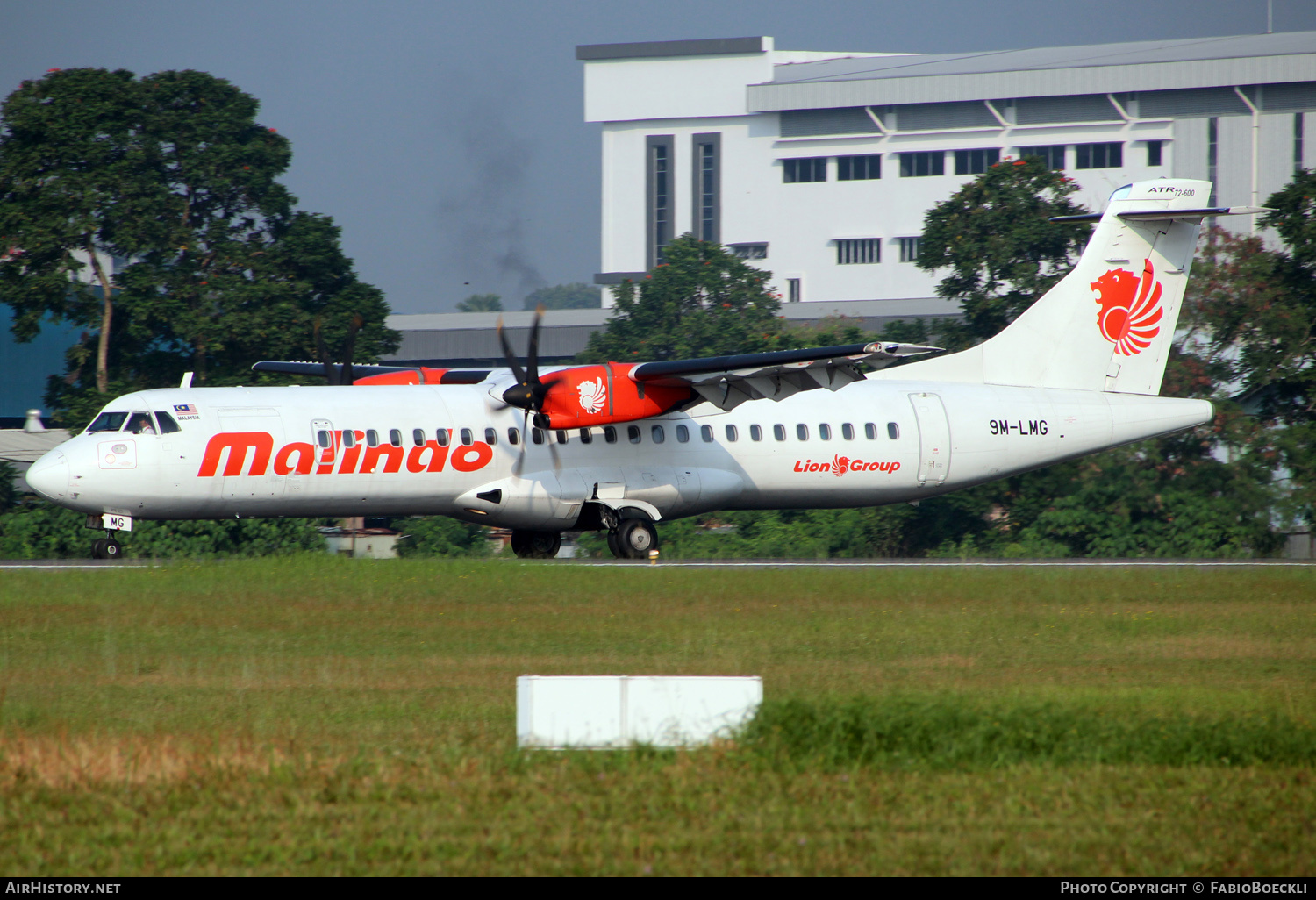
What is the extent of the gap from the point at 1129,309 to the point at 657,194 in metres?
90.0

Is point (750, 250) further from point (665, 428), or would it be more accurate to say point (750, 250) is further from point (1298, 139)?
point (665, 428)

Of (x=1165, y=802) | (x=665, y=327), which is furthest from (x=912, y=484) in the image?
(x=665, y=327)

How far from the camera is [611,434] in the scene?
992 inches

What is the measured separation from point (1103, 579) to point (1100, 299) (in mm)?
8109

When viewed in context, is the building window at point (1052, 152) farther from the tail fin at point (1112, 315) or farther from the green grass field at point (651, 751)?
the green grass field at point (651, 751)

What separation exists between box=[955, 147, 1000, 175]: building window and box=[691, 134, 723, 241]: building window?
19.5 m

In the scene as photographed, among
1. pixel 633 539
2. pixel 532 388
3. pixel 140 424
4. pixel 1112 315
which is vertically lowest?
pixel 633 539

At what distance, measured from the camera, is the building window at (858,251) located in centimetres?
10575

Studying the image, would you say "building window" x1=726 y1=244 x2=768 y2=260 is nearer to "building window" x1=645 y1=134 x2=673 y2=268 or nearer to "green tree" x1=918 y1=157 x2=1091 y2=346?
"building window" x1=645 y1=134 x2=673 y2=268

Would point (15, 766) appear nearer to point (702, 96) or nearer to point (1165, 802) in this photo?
point (1165, 802)

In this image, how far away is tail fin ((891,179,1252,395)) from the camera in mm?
27781

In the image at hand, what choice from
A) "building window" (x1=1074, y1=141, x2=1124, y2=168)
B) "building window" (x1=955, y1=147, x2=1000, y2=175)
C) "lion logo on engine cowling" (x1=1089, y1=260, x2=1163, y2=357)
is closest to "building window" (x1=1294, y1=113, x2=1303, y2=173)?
"building window" (x1=1074, y1=141, x2=1124, y2=168)

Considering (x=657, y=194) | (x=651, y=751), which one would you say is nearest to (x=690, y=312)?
(x=651, y=751)

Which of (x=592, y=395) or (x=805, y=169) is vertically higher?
(x=805, y=169)
